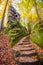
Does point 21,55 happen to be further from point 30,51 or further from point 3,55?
point 3,55

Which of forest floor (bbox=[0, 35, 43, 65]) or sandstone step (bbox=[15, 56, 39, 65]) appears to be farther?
forest floor (bbox=[0, 35, 43, 65])

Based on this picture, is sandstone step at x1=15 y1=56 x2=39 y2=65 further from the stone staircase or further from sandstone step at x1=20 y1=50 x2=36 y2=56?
sandstone step at x1=20 y1=50 x2=36 y2=56

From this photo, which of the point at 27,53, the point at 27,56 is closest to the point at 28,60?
the point at 27,56

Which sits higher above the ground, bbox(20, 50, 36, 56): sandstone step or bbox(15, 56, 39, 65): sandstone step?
bbox(20, 50, 36, 56): sandstone step

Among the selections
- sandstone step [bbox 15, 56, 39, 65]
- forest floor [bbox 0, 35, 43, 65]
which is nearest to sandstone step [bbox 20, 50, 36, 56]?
forest floor [bbox 0, 35, 43, 65]

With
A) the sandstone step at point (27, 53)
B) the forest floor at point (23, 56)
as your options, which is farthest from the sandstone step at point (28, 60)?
the sandstone step at point (27, 53)

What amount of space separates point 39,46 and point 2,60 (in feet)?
8.26

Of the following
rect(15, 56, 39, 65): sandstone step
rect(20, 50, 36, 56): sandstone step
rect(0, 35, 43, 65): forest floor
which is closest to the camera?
rect(15, 56, 39, 65): sandstone step

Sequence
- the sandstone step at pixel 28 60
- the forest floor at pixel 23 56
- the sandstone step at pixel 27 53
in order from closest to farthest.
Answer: the sandstone step at pixel 28 60
the forest floor at pixel 23 56
the sandstone step at pixel 27 53

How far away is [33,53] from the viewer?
929cm

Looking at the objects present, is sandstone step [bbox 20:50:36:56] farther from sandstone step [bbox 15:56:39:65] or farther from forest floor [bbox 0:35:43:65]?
sandstone step [bbox 15:56:39:65]

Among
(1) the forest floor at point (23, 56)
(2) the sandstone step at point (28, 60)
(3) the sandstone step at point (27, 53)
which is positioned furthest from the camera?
(3) the sandstone step at point (27, 53)

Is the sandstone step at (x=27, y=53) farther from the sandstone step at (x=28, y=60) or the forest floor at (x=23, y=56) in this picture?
the sandstone step at (x=28, y=60)

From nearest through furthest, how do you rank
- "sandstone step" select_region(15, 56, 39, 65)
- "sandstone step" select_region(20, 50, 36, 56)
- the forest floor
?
"sandstone step" select_region(15, 56, 39, 65), the forest floor, "sandstone step" select_region(20, 50, 36, 56)
